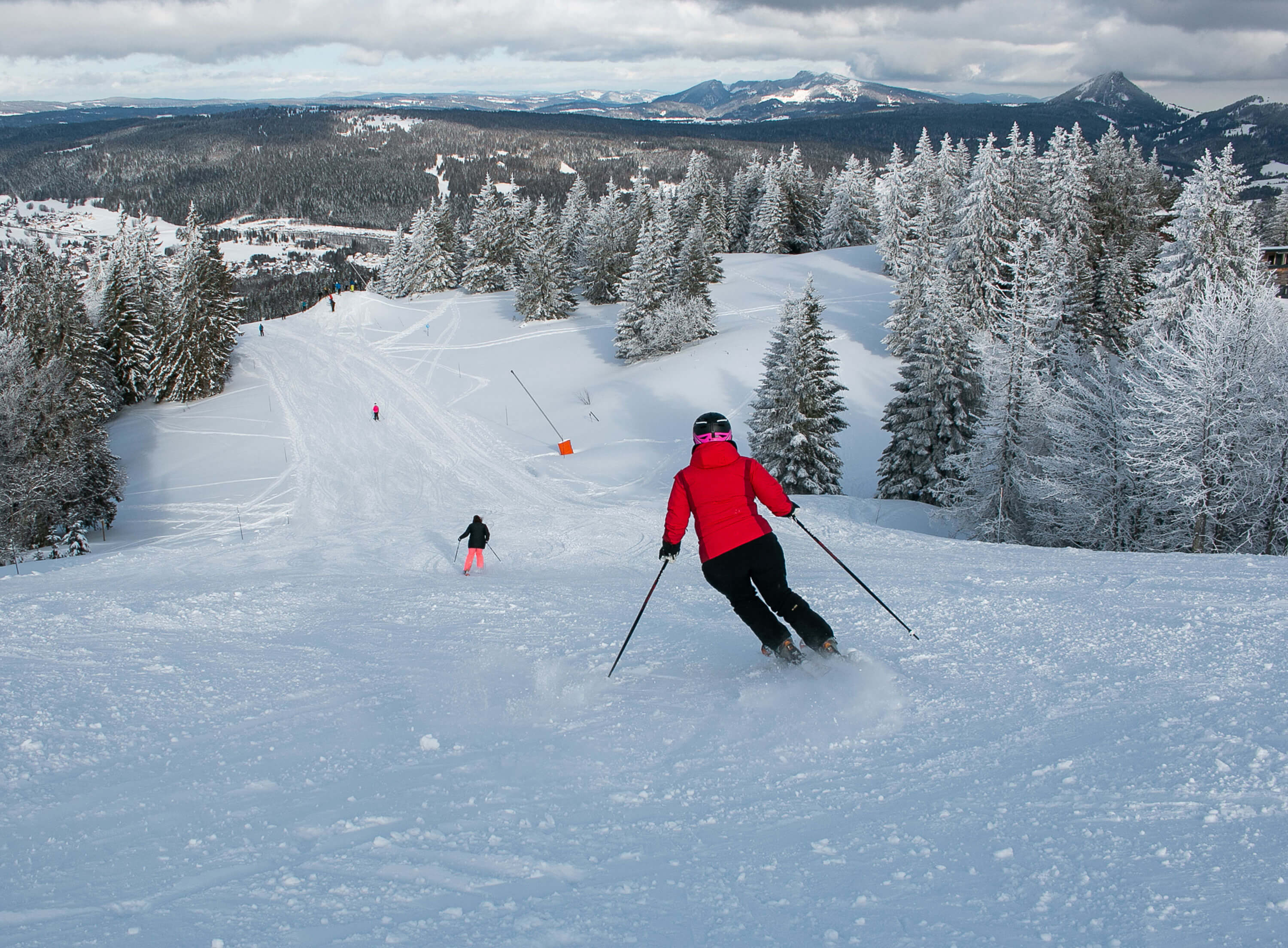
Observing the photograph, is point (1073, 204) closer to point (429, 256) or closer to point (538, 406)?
point (538, 406)

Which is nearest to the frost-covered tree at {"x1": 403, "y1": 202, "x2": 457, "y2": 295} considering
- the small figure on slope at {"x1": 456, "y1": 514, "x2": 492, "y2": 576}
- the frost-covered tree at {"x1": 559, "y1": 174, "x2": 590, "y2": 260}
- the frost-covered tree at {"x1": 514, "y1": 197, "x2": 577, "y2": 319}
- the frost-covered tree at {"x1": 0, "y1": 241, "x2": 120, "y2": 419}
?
the frost-covered tree at {"x1": 559, "y1": 174, "x2": 590, "y2": 260}

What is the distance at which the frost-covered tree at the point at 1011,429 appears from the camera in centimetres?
2266

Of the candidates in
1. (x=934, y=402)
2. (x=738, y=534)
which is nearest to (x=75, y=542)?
(x=738, y=534)

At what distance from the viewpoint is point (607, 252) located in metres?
57.5

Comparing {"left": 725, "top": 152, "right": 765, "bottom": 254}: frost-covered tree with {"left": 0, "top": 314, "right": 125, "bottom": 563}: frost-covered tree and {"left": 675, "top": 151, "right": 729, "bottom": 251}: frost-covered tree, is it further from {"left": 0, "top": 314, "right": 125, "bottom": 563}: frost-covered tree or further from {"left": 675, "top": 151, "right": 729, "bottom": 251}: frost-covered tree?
{"left": 0, "top": 314, "right": 125, "bottom": 563}: frost-covered tree

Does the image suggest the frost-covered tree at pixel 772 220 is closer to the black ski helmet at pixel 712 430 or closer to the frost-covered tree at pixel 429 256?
the frost-covered tree at pixel 429 256

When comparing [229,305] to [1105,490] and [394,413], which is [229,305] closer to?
[394,413]

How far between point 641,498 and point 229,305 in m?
36.8

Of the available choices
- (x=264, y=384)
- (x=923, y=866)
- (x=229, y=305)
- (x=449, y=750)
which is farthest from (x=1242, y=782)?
(x=229, y=305)

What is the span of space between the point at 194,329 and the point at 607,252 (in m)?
27.6

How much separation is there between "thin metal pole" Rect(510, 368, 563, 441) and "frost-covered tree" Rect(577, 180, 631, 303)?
15.2 meters

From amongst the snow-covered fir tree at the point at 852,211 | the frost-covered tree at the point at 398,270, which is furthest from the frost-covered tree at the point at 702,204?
the frost-covered tree at the point at 398,270

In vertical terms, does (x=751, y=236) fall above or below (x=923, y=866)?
above

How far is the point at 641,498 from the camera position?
82.2 feet
